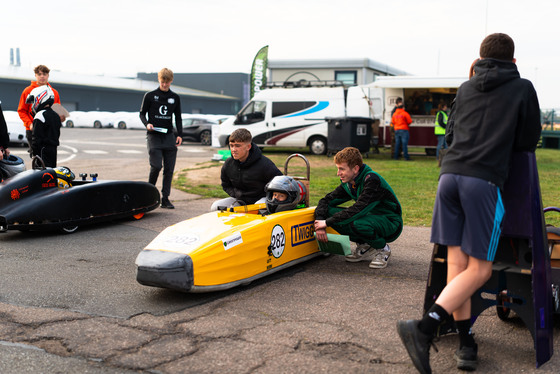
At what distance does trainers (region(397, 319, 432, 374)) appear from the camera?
125 inches

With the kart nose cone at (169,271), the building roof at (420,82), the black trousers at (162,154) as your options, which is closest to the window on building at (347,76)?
the building roof at (420,82)

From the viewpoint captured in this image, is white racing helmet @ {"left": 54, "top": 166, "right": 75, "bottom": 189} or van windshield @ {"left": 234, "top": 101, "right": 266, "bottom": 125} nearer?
white racing helmet @ {"left": 54, "top": 166, "right": 75, "bottom": 189}

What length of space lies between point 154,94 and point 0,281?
463 cm

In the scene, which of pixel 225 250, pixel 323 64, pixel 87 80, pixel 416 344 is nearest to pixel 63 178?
pixel 225 250

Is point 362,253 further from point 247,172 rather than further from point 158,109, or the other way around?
point 158,109

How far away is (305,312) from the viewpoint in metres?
4.40

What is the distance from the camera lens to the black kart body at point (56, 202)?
6.68 metres

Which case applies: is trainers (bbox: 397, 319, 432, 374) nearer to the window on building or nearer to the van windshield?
the van windshield

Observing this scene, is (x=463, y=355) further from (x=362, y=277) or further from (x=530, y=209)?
(x=362, y=277)

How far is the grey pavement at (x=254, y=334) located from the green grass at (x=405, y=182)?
3887 mm

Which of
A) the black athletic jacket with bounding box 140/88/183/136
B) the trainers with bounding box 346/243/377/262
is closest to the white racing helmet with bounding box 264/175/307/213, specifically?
the trainers with bounding box 346/243/377/262

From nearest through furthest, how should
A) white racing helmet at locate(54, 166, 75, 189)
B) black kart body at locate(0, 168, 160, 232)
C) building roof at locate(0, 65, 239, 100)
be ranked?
black kart body at locate(0, 168, 160, 232) → white racing helmet at locate(54, 166, 75, 189) → building roof at locate(0, 65, 239, 100)

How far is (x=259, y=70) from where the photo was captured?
26.3m

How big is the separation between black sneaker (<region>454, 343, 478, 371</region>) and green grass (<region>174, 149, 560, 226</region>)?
4.88 meters
